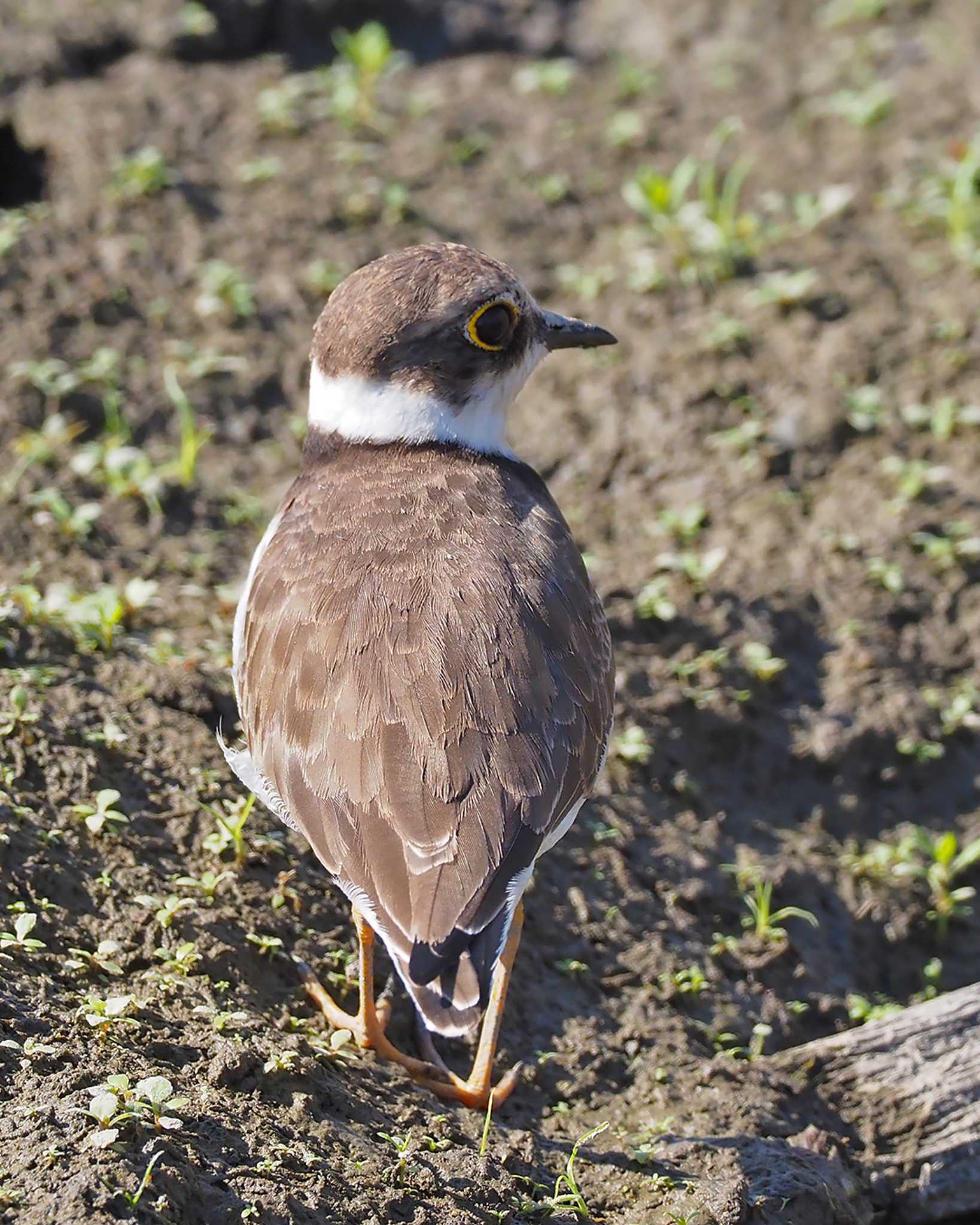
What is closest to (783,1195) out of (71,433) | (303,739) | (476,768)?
(476,768)

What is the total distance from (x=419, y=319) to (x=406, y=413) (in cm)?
34

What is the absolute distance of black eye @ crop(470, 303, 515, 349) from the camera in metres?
5.45

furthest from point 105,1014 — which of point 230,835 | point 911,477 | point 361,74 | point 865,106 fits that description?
point 865,106

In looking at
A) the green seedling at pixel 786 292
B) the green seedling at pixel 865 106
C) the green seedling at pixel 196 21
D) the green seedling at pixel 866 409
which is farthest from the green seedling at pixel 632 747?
the green seedling at pixel 196 21

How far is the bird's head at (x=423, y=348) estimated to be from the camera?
17.7ft

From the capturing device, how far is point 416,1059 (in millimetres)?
4965

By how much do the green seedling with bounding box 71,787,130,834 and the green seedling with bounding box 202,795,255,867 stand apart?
0.29 meters

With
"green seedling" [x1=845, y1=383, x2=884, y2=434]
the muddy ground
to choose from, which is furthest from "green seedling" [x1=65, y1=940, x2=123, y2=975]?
"green seedling" [x1=845, y1=383, x2=884, y2=434]

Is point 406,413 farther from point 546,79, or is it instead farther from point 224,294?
point 546,79

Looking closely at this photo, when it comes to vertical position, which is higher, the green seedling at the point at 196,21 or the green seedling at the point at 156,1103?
the green seedling at the point at 196,21

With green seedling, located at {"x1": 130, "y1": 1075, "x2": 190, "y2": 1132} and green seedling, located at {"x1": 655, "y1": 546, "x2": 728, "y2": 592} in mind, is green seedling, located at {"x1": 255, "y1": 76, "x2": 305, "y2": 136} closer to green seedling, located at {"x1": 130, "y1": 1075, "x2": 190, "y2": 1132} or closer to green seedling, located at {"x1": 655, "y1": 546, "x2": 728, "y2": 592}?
green seedling, located at {"x1": 655, "y1": 546, "x2": 728, "y2": 592}

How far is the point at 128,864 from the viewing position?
194 inches

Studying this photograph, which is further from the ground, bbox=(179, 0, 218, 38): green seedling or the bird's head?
bbox=(179, 0, 218, 38): green seedling

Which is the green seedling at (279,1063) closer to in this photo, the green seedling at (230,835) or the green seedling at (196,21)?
the green seedling at (230,835)
